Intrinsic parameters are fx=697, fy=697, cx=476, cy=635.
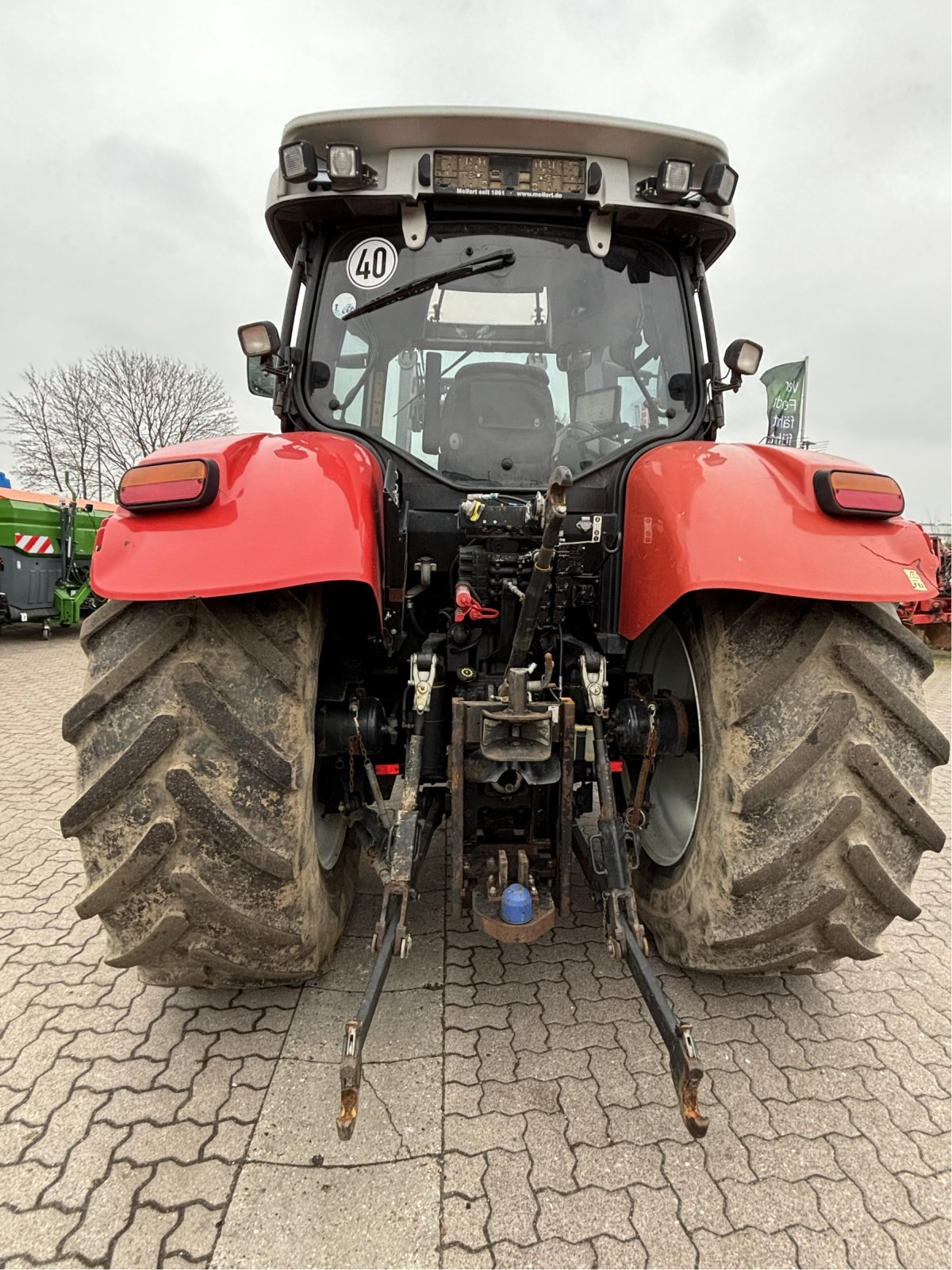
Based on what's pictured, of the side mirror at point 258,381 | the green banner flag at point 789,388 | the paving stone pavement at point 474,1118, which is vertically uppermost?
the green banner flag at point 789,388

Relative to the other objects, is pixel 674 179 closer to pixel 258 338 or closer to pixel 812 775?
pixel 258 338

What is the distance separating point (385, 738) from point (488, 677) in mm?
378

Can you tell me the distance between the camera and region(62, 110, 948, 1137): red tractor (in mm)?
1660

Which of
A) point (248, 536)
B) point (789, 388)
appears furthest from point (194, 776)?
point (789, 388)

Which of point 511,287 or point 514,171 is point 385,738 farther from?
point 514,171

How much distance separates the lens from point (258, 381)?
9.00ft

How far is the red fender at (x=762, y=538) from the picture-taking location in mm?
1672

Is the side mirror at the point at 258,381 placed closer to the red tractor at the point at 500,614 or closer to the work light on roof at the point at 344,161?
the red tractor at the point at 500,614

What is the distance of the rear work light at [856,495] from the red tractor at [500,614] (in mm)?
10

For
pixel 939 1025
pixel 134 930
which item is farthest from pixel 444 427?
pixel 939 1025

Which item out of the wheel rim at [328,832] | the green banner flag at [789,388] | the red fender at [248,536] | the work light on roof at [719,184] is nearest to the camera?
the red fender at [248,536]

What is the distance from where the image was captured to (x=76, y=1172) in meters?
1.61

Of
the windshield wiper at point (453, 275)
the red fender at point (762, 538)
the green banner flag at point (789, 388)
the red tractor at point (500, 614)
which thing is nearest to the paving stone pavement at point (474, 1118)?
the red tractor at point (500, 614)

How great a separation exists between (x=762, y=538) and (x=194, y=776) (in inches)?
58.3
